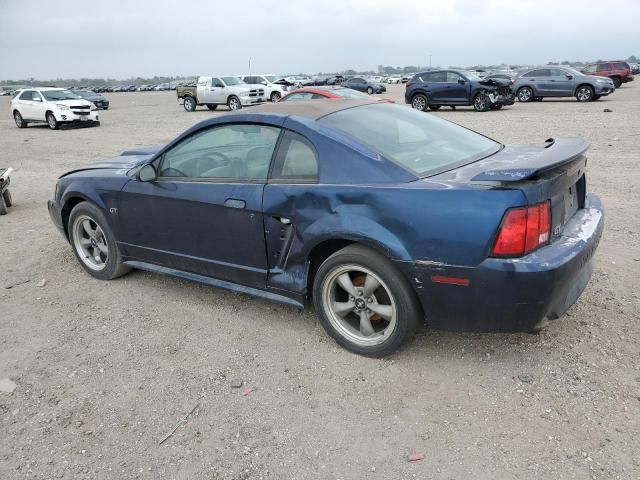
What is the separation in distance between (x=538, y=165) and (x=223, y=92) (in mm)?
23860

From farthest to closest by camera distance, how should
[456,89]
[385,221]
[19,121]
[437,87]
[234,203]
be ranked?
[19,121]
[437,87]
[456,89]
[234,203]
[385,221]

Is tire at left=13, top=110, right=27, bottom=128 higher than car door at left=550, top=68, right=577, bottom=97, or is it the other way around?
car door at left=550, top=68, right=577, bottom=97

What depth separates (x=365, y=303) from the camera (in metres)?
3.19

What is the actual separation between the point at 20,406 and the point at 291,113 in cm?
243

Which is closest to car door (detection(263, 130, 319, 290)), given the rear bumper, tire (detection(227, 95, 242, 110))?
the rear bumper

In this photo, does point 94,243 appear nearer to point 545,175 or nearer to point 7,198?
point 7,198

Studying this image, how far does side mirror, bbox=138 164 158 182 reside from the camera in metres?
3.98

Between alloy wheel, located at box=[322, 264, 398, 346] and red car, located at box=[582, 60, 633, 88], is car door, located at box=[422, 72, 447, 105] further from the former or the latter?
alloy wheel, located at box=[322, 264, 398, 346]

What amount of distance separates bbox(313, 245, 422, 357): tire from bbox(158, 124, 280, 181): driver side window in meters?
0.82

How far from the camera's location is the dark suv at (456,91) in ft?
62.6

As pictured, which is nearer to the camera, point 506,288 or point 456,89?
point 506,288

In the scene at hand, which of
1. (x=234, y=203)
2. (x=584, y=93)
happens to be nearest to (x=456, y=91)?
(x=584, y=93)

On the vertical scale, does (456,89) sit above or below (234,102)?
above

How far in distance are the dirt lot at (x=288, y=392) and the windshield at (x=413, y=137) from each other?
1.16 m
